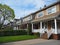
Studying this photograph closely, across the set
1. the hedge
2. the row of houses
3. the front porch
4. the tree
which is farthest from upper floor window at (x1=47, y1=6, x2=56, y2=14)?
the tree

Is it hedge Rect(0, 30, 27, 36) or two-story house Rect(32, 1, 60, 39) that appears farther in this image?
hedge Rect(0, 30, 27, 36)

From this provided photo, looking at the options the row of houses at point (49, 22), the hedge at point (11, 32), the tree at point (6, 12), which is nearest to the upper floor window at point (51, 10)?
the row of houses at point (49, 22)

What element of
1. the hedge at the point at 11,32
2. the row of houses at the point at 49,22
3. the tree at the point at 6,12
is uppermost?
the tree at the point at 6,12

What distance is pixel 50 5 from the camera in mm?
28484

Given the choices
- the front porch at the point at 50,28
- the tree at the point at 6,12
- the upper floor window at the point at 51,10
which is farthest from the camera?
the tree at the point at 6,12

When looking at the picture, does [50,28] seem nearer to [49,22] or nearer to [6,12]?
[49,22]

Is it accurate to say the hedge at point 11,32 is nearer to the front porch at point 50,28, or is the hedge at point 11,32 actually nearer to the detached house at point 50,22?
the detached house at point 50,22

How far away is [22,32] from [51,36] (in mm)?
12827

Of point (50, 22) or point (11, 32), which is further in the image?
point (11, 32)

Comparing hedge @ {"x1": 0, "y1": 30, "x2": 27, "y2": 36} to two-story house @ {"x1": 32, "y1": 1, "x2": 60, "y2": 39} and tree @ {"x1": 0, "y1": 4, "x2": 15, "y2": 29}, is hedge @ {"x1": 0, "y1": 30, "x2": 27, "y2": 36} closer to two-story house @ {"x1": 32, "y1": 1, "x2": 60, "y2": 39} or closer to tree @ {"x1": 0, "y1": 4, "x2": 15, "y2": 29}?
two-story house @ {"x1": 32, "y1": 1, "x2": 60, "y2": 39}

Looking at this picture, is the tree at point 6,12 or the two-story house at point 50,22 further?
the tree at point 6,12

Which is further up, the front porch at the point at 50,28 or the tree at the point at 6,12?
the tree at the point at 6,12

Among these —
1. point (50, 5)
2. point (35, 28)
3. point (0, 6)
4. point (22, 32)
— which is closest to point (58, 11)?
point (50, 5)

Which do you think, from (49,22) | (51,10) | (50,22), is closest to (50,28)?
(50,22)
